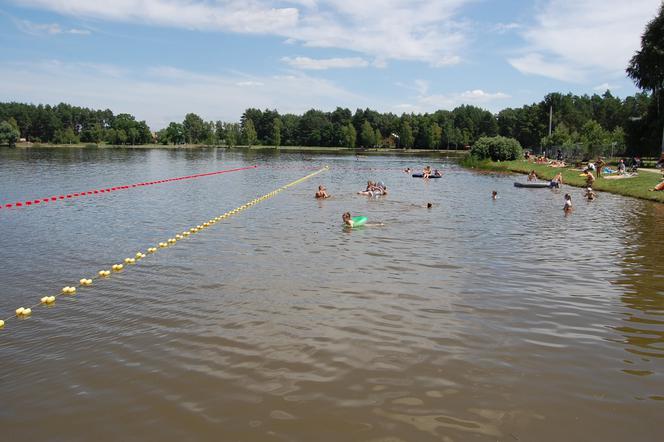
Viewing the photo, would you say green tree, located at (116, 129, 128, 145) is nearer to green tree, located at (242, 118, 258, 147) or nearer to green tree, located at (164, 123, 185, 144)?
green tree, located at (164, 123, 185, 144)

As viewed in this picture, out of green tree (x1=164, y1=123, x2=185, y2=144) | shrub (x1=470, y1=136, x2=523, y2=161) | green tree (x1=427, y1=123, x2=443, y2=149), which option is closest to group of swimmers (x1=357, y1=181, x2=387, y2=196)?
shrub (x1=470, y1=136, x2=523, y2=161)

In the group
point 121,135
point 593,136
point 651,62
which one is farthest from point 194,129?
point 651,62

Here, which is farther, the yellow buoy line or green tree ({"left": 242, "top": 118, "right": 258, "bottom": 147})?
green tree ({"left": 242, "top": 118, "right": 258, "bottom": 147})

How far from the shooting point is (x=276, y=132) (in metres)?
187

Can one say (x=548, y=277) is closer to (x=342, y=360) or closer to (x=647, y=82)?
(x=342, y=360)

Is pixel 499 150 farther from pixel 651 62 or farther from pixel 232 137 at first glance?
pixel 232 137

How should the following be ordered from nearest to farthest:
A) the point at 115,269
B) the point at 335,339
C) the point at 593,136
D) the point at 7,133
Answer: the point at 335,339 < the point at 115,269 < the point at 593,136 < the point at 7,133

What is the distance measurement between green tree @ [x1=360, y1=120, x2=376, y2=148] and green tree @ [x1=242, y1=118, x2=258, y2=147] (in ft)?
139

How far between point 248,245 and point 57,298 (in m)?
6.47

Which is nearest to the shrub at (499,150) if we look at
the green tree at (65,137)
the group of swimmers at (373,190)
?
the group of swimmers at (373,190)

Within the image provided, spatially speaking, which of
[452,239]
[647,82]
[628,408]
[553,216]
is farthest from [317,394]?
[647,82]

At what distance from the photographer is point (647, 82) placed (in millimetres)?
56812

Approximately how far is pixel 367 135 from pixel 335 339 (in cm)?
17329

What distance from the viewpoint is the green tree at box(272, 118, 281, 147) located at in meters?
187
